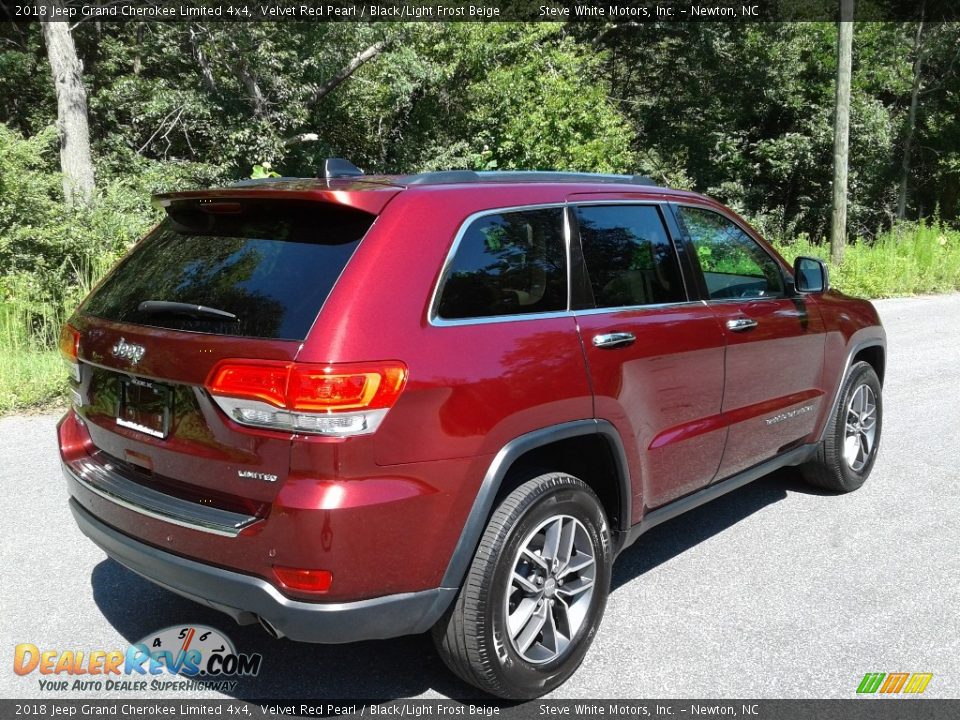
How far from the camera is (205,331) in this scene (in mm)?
2766

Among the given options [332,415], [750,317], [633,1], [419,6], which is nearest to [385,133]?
[419,6]

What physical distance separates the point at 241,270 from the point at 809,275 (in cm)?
316

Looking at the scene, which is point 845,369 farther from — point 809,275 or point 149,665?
point 149,665

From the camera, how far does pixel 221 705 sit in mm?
3043

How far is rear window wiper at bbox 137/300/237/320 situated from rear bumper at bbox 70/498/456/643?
31.4 inches

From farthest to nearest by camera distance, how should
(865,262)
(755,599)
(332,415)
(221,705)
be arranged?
(865,262), (755,599), (221,705), (332,415)

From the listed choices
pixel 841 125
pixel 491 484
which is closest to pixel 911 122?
A: pixel 841 125

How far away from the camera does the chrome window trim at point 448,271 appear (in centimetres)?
280

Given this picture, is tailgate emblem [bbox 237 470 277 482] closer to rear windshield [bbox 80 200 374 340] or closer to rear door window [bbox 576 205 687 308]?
rear windshield [bbox 80 200 374 340]

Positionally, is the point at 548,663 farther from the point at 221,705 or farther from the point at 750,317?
the point at 750,317

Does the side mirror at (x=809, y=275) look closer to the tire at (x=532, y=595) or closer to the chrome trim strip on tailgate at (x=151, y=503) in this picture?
the tire at (x=532, y=595)

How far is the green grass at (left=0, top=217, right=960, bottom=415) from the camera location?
22.9ft

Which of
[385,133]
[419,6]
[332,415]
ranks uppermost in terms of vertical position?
A: [419,6]

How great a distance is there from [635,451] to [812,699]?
1099 mm
